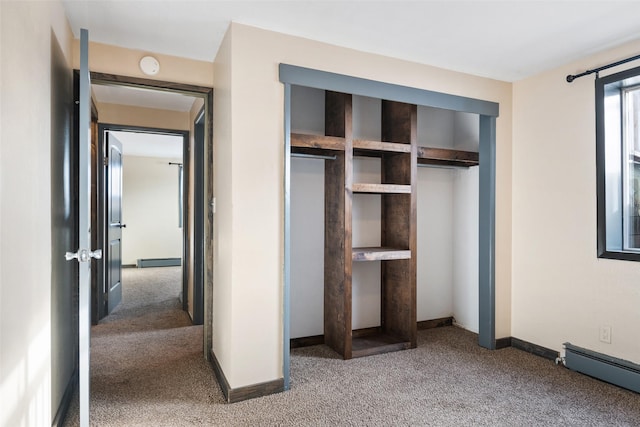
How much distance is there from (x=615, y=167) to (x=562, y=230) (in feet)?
1.85

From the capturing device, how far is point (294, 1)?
6.93 ft

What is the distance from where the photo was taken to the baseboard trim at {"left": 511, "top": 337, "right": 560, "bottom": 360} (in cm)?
304

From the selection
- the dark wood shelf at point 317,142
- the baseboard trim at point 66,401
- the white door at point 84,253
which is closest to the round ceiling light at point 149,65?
the white door at point 84,253

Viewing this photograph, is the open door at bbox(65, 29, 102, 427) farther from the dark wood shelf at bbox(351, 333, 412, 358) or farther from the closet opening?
the dark wood shelf at bbox(351, 333, 412, 358)

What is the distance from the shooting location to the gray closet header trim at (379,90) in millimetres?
2529

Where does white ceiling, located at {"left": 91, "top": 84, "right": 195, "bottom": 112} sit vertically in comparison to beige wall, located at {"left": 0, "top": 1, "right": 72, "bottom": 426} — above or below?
above

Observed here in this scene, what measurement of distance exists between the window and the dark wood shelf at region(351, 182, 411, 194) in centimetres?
135

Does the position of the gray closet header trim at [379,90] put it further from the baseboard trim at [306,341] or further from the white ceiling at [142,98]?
the baseboard trim at [306,341]

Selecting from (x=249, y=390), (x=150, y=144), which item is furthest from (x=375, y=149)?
(x=150, y=144)

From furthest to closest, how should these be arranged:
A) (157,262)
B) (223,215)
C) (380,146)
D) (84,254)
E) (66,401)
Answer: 1. (157,262)
2. (380,146)
3. (223,215)
4. (66,401)
5. (84,254)

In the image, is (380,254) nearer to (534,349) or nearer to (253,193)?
(253,193)

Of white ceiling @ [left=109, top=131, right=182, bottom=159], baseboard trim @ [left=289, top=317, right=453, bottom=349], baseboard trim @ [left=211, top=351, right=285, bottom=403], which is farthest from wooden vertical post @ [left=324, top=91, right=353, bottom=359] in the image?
white ceiling @ [left=109, top=131, right=182, bottom=159]

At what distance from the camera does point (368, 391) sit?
8.09 feet

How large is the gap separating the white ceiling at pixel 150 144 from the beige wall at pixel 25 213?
3.76 m
